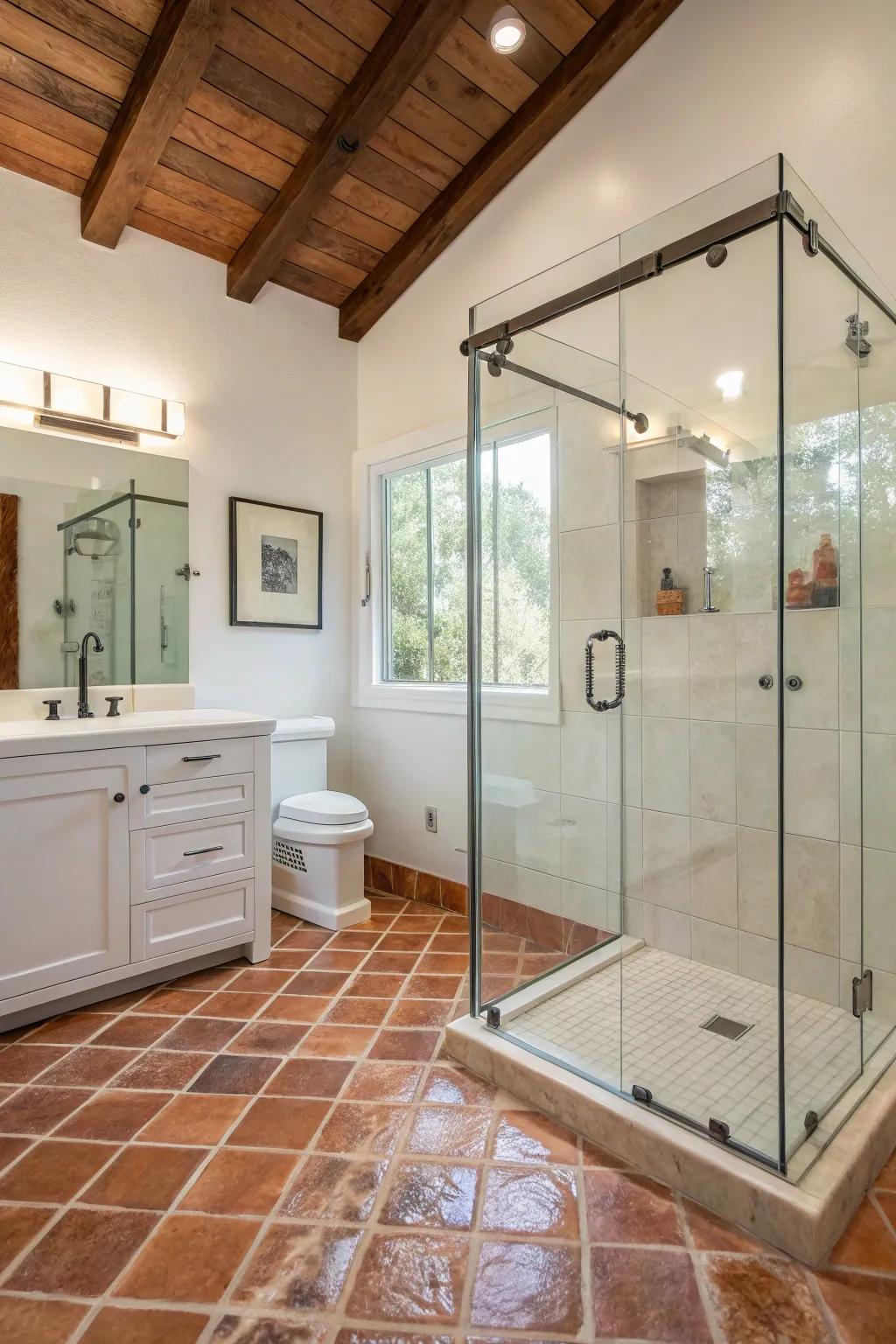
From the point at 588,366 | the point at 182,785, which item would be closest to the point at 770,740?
the point at 588,366

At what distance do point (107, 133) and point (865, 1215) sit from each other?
3669 millimetres

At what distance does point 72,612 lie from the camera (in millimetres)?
2656

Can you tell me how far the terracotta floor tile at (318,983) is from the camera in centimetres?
234

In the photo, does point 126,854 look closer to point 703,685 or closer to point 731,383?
point 703,685

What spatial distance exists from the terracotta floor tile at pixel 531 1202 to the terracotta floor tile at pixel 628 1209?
0.04 meters

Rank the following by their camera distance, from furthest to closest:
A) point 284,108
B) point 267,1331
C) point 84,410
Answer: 1. point 84,410
2. point 284,108
3. point 267,1331

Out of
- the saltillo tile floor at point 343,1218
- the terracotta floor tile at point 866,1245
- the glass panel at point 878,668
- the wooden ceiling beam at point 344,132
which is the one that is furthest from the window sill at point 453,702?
the wooden ceiling beam at point 344,132

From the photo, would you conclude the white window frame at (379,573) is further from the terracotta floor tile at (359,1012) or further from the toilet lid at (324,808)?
the terracotta floor tile at (359,1012)

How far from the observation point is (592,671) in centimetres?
210

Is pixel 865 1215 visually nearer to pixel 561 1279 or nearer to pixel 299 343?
pixel 561 1279

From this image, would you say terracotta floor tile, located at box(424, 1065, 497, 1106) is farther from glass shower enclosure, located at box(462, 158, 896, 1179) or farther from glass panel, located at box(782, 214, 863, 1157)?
glass panel, located at box(782, 214, 863, 1157)

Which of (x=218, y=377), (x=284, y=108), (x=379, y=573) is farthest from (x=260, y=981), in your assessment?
(x=284, y=108)

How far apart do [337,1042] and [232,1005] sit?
425 mm

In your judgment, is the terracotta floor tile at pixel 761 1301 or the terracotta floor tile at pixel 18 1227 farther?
the terracotta floor tile at pixel 18 1227
